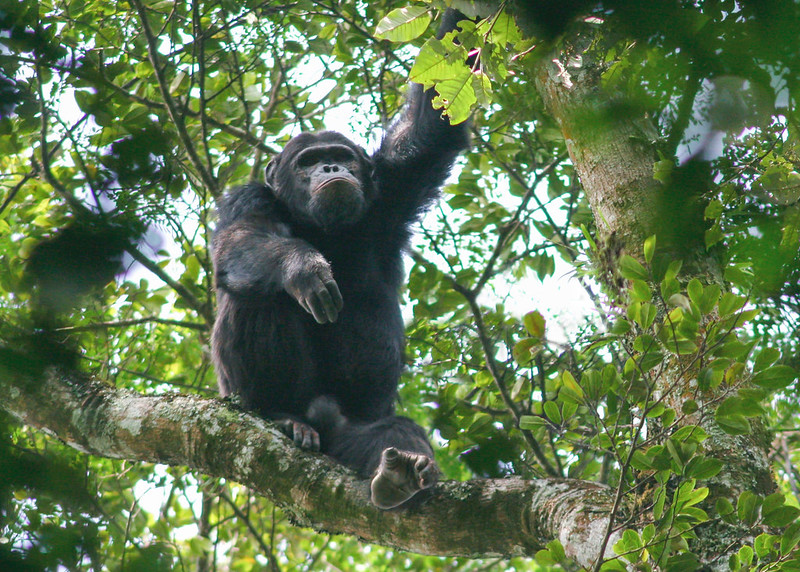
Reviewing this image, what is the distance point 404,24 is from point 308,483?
2.12 metres

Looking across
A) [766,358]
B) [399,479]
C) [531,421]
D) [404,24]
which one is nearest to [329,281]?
[399,479]

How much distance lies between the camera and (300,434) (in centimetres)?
407

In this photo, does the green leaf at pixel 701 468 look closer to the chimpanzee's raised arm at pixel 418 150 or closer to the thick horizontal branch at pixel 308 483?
the thick horizontal branch at pixel 308 483

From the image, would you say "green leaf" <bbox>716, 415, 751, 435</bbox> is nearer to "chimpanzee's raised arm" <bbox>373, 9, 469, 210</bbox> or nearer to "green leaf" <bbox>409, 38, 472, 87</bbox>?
"green leaf" <bbox>409, 38, 472, 87</bbox>

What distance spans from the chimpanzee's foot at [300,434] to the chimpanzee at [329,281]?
10mm

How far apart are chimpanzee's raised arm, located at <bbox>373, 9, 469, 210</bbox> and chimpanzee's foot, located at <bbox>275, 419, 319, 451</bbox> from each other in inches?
86.7

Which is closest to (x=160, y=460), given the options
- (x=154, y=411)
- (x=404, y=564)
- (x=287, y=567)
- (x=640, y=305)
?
(x=154, y=411)

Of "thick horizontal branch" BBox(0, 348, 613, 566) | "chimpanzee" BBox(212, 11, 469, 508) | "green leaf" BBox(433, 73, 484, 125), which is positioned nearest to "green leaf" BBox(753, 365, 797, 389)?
"thick horizontal branch" BBox(0, 348, 613, 566)

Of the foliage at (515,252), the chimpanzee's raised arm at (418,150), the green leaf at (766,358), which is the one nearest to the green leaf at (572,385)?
the foliage at (515,252)

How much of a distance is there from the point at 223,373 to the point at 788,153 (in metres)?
3.67

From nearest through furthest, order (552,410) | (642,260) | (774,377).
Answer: (774,377), (552,410), (642,260)

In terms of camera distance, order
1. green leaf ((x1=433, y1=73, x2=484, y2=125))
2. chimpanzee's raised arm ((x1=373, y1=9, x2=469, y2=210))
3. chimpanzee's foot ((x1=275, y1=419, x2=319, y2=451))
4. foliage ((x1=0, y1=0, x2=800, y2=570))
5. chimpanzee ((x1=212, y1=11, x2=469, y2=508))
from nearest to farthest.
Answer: foliage ((x1=0, y1=0, x2=800, y2=570)), green leaf ((x1=433, y1=73, x2=484, y2=125)), chimpanzee's foot ((x1=275, y1=419, x2=319, y2=451)), chimpanzee ((x1=212, y1=11, x2=469, y2=508)), chimpanzee's raised arm ((x1=373, y1=9, x2=469, y2=210))

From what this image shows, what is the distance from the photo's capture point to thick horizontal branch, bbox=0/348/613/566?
9.44ft

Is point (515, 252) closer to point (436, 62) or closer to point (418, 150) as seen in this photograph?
point (418, 150)
